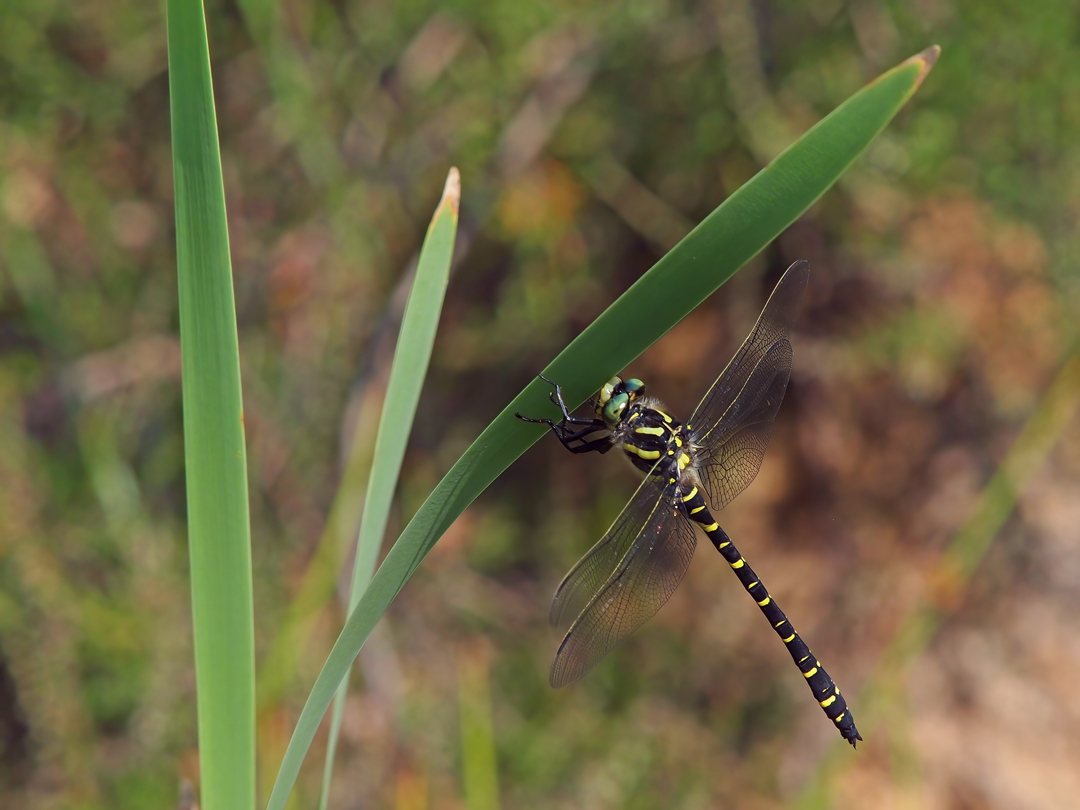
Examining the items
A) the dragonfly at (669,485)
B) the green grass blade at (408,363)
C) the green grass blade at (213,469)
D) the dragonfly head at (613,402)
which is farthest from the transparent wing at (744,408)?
the green grass blade at (213,469)

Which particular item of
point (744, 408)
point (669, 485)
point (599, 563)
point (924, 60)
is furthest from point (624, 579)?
point (924, 60)

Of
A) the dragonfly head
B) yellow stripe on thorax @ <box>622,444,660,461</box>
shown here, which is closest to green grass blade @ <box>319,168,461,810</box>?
the dragonfly head

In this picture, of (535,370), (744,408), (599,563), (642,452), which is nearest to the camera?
(599,563)

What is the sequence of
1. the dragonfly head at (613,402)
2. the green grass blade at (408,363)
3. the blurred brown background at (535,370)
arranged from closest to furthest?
the green grass blade at (408,363) → the dragonfly head at (613,402) → the blurred brown background at (535,370)

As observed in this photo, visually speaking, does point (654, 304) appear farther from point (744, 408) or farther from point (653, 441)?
point (744, 408)

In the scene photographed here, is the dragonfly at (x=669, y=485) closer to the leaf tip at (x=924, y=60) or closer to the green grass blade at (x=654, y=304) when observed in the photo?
the green grass blade at (x=654, y=304)

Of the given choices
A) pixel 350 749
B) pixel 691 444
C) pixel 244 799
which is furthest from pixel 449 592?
pixel 244 799
